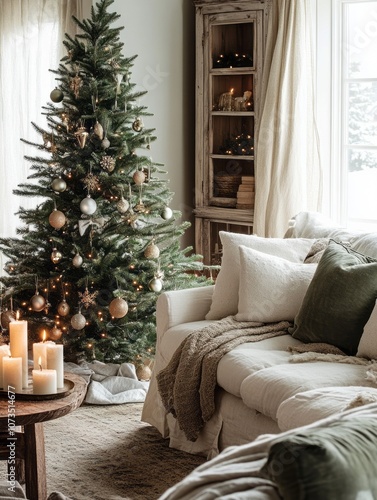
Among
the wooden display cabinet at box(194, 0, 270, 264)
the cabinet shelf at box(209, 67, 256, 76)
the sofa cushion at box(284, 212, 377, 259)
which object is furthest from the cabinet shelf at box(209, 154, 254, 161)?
the sofa cushion at box(284, 212, 377, 259)

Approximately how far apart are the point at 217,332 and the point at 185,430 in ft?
1.39

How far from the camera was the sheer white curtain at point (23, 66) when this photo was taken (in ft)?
19.0

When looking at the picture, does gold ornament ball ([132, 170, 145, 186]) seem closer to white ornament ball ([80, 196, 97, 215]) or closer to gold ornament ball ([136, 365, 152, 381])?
white ornament ball ([80, 196, 97, 215])

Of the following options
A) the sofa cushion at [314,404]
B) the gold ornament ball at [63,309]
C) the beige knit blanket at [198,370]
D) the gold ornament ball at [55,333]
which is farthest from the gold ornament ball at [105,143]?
the sofa cushion at [314,404]

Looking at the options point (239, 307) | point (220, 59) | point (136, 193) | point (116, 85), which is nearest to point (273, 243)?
point (239, 307)

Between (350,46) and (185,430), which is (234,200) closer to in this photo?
(350,46)

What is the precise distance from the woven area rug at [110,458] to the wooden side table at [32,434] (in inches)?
9.2

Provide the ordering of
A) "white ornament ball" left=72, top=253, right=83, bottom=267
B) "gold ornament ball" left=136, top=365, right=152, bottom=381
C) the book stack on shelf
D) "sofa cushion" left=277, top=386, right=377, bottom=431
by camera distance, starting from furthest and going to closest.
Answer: the book stack on shelf
"gold ornament ball" left=136, top=365, right=152, bottom=381
"white ornament ball" left=72, top=253, right=83, bottom=267
"sofa cushion" left=277, top=386, right=377, bottom=431

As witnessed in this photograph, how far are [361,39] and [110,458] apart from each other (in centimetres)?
308

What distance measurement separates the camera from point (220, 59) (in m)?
5.79

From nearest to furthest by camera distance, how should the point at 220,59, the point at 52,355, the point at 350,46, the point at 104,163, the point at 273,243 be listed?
1. the point at 52,355
2. the point at 273,243
3. the point at 104,163
4. the point at 350,46
5. the point at 220,59

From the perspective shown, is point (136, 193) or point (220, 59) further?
point (220, 59)

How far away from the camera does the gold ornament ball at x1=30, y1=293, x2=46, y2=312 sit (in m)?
4.53

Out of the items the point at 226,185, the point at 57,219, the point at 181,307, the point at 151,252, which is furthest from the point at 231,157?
the point at 181,307
